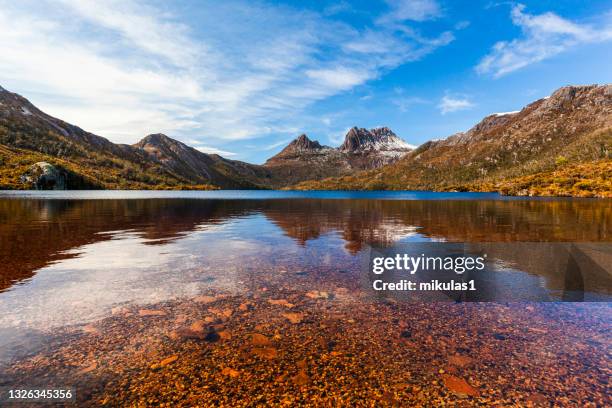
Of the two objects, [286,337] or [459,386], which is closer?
[459,386]

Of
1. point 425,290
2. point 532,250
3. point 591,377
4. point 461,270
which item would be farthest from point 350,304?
point 532,250

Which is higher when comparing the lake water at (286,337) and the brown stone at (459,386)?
the lake water at (286,337)

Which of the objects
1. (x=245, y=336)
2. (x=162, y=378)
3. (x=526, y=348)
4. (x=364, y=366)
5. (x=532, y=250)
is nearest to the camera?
(x=162, y=378)

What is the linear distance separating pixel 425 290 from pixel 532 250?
63.1 ft

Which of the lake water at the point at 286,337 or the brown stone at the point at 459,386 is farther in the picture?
the lake water at the point at 286,337

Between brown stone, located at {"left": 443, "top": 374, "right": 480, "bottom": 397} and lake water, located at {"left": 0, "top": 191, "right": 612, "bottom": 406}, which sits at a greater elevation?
lake water, located at {"left": 0, "top": 191, "right": 612, "bottom": 406}

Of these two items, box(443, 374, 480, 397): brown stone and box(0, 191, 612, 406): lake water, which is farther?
box(0, 191, 612, 406): lake water

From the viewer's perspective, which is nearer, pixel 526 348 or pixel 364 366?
pixel 364 366

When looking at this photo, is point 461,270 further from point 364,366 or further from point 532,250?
point 364,366

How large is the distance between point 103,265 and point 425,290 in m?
23.9

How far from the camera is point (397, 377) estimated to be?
32.5 feet

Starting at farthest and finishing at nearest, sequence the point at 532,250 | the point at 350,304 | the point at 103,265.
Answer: the point at 532,250 < the point at 103,265 < the point at 350,304

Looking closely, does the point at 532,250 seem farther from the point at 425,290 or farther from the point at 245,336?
the point at 245,336

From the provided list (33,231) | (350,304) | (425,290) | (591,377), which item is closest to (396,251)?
(425,290)
